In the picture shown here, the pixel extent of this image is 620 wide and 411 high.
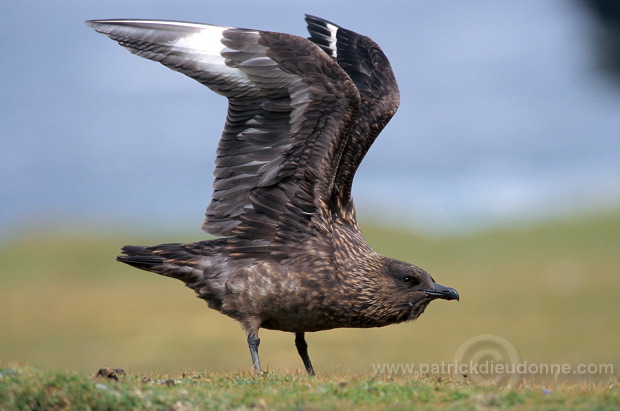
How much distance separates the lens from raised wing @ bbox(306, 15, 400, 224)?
808 centimetres

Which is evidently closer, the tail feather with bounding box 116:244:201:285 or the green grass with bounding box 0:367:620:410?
the green grass with bounding box 0:367:620:410

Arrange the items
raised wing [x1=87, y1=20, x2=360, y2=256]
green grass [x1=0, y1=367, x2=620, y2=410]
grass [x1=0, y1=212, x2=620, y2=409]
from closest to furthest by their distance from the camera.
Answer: green grass [x1=0, y1=367, x2=620, y2=410]
grass [x1=0, y1=212, x2=620, y2=409]
raised wing [x1=87, y1=20, x2=360, y2=256]

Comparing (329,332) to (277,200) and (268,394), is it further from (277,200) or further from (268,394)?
(268,394)

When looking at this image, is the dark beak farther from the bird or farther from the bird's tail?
the bird's tail

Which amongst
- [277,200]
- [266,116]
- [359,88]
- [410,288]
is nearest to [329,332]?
[359,88]

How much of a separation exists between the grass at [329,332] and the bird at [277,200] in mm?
623

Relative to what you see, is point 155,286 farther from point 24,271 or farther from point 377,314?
point 377,314

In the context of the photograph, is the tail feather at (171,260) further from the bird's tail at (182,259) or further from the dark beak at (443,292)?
the dark beak at (443,292)

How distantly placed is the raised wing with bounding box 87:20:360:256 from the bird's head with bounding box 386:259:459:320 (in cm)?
79

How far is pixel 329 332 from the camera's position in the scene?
67.0ft

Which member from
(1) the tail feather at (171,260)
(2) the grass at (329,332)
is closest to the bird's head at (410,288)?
(2) the grass at (329,332)

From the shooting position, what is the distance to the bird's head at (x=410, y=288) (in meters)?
7.55

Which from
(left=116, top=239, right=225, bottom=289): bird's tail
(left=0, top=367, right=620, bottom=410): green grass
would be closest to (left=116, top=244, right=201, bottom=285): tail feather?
(left=116, top=239, right=225, bottom=289): bird's tail

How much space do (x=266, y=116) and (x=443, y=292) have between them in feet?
7.16
